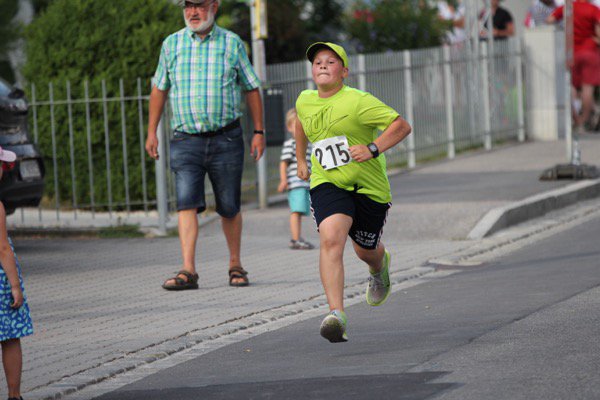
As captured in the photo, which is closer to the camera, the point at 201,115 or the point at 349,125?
the point at 349,125

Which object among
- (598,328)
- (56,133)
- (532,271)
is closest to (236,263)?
(532,271)

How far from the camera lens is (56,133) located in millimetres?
15117

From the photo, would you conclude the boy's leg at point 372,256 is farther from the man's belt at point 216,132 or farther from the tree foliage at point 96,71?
the tree foliage at point 96,71

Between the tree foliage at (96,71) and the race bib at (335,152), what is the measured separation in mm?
7146

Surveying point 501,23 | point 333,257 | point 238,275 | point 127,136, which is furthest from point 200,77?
point 501,23

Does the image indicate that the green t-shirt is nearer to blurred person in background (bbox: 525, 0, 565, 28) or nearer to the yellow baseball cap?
the yellow baseball cap

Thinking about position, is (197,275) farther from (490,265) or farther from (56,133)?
(56,133)

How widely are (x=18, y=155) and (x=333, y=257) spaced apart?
5278mm

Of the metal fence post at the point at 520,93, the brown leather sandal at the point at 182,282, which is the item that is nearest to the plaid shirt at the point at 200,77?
the brown leather sandal at the point at 182,282

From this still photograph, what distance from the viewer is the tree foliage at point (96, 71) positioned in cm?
A: 1507

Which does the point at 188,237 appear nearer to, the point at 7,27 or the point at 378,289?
the point at 378,289

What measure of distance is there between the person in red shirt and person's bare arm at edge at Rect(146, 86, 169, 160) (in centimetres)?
1225

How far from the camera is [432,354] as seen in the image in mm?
7227

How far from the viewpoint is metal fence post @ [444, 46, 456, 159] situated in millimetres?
20469
